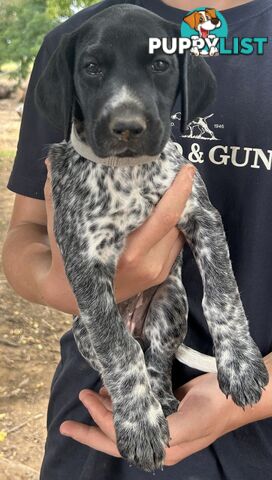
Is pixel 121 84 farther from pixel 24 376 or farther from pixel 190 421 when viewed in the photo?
pixel 24 376

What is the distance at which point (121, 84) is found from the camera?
194cm

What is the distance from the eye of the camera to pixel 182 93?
Result: 217cm

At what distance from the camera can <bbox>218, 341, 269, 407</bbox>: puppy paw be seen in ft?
7.01

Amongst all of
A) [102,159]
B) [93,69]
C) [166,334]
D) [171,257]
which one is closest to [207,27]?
[93,69]

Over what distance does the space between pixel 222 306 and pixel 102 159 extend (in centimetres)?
67

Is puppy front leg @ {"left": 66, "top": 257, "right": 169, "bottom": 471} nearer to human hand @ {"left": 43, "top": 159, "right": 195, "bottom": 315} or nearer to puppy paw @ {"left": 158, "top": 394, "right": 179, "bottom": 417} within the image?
human hand @ {"left": 43, "top": 159, "right": 195, "bottom": 315}

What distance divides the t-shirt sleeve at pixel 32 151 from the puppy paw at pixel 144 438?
3.53 feet

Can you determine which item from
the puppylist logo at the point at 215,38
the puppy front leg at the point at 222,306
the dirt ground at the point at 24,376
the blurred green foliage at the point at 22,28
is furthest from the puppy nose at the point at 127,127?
the blurred green foliage at the point at 22,28

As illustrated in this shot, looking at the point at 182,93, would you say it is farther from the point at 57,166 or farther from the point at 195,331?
the point at 195,331

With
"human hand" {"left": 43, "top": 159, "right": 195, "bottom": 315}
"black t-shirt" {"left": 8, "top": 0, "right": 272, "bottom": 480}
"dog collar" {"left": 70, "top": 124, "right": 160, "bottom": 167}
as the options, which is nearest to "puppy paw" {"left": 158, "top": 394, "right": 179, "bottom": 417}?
"black t-shirt" {"left": 8, "top": 0, "right": 272, "bottom": 480}

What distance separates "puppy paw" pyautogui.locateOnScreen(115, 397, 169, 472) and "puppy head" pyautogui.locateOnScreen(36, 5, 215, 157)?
86 centimetres

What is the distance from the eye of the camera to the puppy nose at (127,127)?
1873 millimetres

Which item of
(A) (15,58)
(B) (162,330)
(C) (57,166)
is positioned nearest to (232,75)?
(C) (57,166)

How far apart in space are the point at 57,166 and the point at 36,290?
52 centimetres
